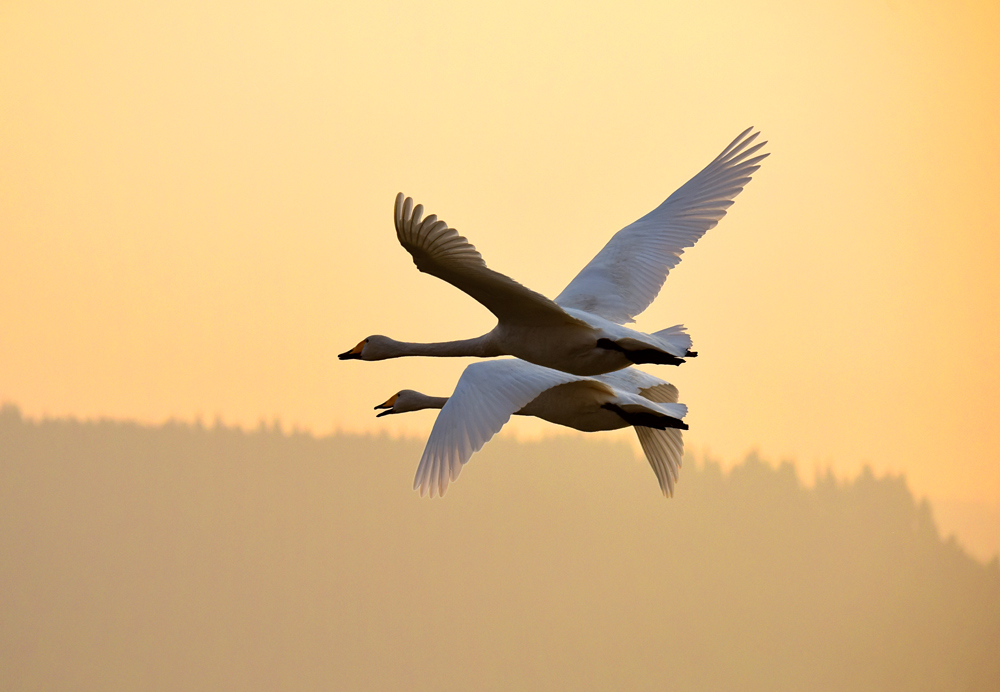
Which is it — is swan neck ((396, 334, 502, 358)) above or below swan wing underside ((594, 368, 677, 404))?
above

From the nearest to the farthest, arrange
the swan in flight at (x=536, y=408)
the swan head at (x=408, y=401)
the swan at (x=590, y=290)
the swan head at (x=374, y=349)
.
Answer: the swan at (x=590, y=290) < the swan in flight at (x=536, y=408) < the swan head at (x=374, y=349) < the swan head at (x=408, y=401)

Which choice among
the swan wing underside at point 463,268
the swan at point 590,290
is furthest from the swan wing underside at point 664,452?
the swan wing underside at point 463,268

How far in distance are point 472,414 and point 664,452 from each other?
107cm

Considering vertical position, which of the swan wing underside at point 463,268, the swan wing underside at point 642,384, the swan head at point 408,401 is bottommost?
the swan head at point 408,401

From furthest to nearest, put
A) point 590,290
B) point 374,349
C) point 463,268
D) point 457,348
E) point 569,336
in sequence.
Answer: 1. point 590,290
2. point 374,349
3. point 457,348
4. point 569,336
5. point 463,268

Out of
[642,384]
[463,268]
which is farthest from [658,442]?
[463,268]

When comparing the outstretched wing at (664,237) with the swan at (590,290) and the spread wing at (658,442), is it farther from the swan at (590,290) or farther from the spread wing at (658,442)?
the spread wing at (658,442)

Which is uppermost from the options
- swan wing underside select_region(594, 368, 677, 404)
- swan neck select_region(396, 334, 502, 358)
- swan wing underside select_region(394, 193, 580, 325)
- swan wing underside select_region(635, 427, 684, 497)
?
swan wing underside select_region(394, 193, 580, 325)

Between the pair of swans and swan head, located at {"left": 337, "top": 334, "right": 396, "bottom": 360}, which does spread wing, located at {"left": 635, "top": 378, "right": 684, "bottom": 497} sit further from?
swan head, located at {"left": 337, "top": 334, "right": 396, "bottom": 360}

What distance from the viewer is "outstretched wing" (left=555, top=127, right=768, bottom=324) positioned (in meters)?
3.15

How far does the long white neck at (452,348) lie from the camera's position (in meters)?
2.64

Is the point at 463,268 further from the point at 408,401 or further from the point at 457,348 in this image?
the point at 408,401

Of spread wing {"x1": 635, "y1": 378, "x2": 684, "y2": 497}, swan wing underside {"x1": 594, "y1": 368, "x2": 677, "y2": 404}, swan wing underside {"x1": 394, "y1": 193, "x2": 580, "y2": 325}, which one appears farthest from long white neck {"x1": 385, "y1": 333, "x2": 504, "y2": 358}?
spread wing {"x1": 635, "y1": 378, "x2": 684, "y2": 497}

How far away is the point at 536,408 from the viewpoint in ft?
9.04
